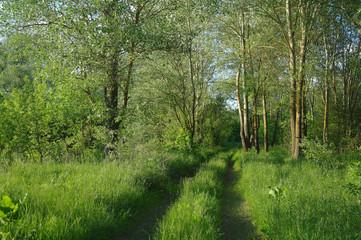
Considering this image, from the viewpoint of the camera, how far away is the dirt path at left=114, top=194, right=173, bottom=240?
450cm

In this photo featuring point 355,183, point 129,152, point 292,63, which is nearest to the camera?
point 355,183

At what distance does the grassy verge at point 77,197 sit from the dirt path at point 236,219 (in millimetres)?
2010

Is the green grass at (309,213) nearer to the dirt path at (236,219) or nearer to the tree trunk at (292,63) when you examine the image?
the dirt path at (236,219)

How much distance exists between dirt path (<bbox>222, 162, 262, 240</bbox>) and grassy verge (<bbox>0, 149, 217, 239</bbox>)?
2.01 metres

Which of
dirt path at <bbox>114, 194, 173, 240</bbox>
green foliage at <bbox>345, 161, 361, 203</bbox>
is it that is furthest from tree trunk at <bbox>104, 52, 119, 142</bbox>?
green foliage at <bbox>345, 161, 361, 203</bbox>

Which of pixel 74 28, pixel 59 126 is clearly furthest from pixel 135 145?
pixel 74 28

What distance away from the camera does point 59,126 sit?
33.2 ft

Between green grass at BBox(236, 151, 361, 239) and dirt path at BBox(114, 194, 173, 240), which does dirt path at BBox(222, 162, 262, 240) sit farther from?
dirt path at BBox(114, 194, 173, 240)

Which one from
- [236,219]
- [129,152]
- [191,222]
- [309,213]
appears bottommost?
[236,219]

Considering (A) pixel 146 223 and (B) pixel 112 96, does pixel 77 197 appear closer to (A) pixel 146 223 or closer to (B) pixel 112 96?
(A) pixel 146 223

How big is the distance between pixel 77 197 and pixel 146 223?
5.40 ft

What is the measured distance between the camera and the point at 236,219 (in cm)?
557

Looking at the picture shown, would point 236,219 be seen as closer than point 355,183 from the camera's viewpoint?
No

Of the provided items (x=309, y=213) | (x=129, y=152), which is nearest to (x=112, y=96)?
(x=129, y=152)
